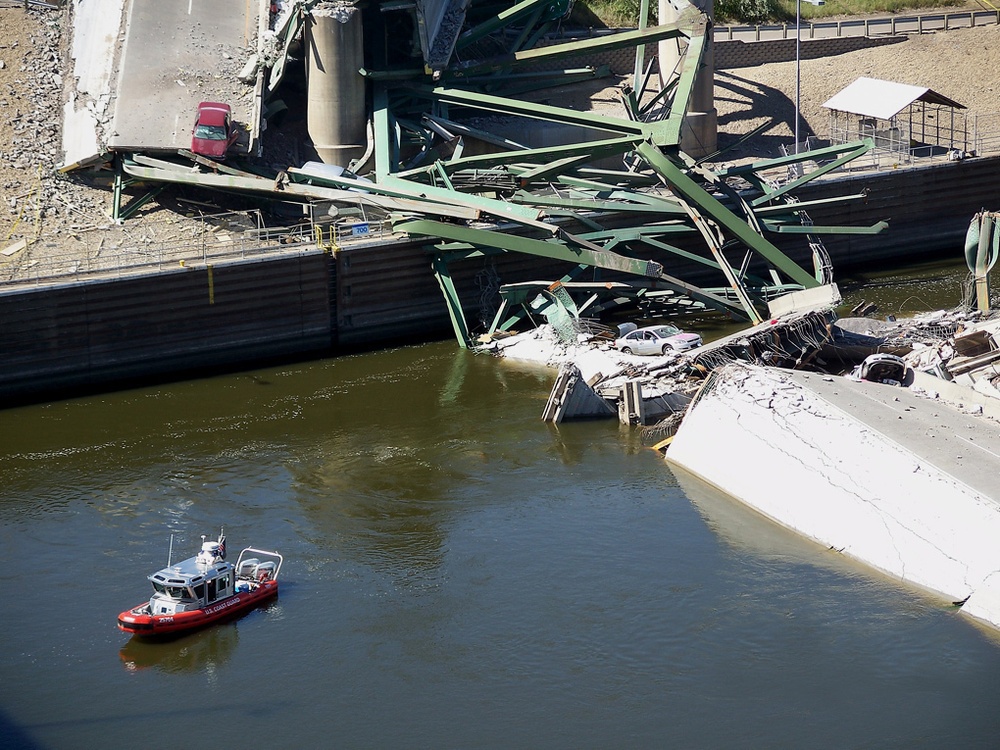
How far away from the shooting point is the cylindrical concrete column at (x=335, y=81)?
4581 cm

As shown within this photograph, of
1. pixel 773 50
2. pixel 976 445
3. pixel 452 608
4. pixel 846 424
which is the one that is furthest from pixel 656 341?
pixel 773 50

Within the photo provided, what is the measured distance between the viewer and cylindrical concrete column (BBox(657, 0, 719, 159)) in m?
52.2

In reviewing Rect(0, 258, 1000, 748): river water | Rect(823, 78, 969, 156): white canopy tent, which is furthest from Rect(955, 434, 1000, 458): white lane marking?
Rect(823, 78, 969, 156): white canopy tent

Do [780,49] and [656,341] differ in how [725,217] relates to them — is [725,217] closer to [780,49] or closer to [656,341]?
[656,341]

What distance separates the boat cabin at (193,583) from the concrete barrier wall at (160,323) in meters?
14.6

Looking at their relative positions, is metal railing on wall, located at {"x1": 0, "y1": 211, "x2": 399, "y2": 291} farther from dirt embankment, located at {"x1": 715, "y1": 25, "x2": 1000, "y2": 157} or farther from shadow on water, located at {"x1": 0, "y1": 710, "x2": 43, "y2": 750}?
dirt embankment, located at {"x1": 715, "y1": 25, "x2": 1000, "y2": 157}

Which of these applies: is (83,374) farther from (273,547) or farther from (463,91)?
(463,91)

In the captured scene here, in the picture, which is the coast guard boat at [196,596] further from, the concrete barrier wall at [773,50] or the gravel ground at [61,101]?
the concrete barrier wall at [773,50]

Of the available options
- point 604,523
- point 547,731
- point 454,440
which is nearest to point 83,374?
point 454,440

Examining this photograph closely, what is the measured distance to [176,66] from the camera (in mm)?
47375

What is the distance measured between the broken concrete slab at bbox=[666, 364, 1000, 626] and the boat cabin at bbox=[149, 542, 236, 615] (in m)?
11.5

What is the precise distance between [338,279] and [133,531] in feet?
48.1

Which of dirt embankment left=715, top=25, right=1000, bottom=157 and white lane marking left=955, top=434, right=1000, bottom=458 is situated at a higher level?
dirt embankment left=715, top=25, right=1000, bottom=157

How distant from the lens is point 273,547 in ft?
89.5
